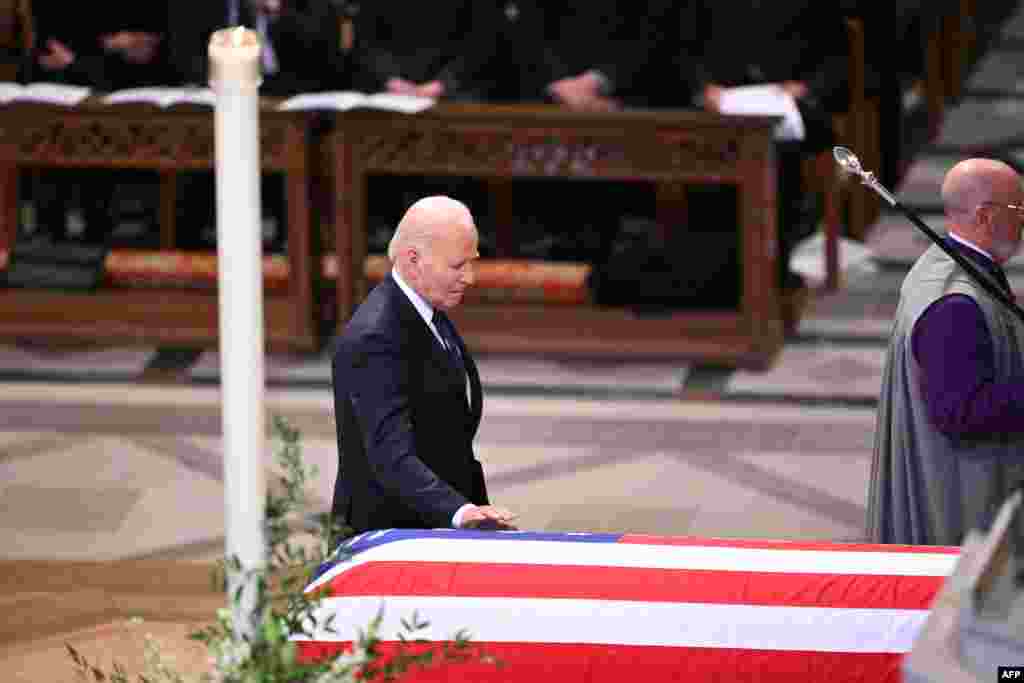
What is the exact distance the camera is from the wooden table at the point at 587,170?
9.59m

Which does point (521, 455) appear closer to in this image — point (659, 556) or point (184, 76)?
point (184, 76)

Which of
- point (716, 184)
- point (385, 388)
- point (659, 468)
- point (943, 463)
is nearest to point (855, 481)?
point (659, 468)

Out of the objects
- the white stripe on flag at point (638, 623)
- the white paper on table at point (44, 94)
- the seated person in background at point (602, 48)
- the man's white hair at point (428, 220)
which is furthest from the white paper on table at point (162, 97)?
the white stripe on flag at point (638, 623)

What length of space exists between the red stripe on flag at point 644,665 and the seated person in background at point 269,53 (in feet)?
23.1

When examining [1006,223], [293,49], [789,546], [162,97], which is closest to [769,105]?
[293,49]

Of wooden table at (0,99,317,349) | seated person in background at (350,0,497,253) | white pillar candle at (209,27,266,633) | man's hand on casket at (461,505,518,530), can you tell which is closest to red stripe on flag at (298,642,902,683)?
man's hand on casket at (461,505,518,530)

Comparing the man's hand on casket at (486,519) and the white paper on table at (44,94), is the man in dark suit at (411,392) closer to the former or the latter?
the man's hand on casket at (486,519)

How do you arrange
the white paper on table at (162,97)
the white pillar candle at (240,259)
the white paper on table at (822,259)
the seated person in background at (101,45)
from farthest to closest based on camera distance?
the white paper on table at (822,259), the seated person in background at (101,45), the white paper on table at (162,97), the white pillar candle at (240,259)

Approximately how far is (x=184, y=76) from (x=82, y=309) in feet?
4.94

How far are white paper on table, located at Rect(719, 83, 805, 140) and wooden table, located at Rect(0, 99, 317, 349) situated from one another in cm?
188

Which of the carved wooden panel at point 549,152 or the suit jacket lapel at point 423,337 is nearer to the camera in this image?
the suit jacket lapel at point 423,337

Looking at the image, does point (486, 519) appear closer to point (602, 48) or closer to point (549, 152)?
point (549, 152)

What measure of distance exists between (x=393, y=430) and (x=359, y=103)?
5482mm

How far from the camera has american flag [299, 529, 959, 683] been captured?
381 cm
